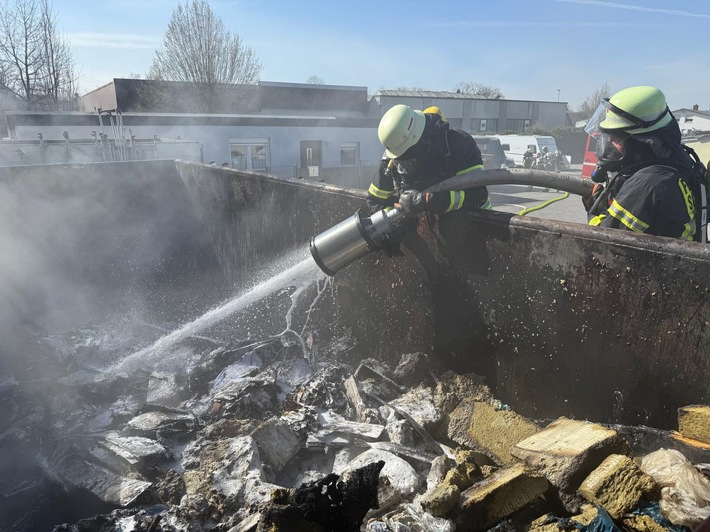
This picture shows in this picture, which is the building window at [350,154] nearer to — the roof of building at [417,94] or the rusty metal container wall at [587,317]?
the roof of building at [417,94]

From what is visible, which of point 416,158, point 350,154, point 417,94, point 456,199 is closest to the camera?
point 456,199

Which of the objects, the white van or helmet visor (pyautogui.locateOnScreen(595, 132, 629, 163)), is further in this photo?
the white van

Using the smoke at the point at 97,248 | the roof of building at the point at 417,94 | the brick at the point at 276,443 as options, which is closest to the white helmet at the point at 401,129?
the brick at the point at 276,443

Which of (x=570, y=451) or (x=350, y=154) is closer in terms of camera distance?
(x=570, y=451)

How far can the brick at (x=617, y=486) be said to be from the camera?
5.91ft

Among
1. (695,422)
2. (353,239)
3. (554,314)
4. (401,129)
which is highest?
(401,129)

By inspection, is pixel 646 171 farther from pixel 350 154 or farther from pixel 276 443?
pixel 350 154

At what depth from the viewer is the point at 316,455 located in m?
2.82

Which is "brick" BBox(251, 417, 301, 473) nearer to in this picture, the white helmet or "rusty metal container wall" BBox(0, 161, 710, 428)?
"rusty metal container wall" BBox(0, 161, 710, 428)

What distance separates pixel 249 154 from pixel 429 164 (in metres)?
17.3

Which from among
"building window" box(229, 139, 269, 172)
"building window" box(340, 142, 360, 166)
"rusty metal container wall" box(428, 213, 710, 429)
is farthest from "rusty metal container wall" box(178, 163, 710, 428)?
"building window" box(340, 142, 360, 166)

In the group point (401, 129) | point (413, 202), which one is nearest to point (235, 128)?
point (401, 129)

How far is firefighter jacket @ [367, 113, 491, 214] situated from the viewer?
11.3 feet

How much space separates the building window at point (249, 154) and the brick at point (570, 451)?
59.5 feet
